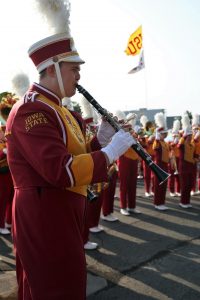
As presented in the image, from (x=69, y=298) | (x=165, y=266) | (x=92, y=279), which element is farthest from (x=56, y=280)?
(x=165, y=266)

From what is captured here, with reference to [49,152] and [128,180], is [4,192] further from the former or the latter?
[49,152]

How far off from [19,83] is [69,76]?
4.82 m

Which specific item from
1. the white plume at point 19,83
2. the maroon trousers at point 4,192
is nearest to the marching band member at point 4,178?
the maroon trousers at point 4,192

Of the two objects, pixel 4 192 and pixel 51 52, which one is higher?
pixel 51 52

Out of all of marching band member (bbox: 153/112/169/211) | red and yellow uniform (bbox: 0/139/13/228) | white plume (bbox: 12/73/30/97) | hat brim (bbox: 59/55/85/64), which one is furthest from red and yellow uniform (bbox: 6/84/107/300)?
marching band member (bbox: 153/112/169/211)

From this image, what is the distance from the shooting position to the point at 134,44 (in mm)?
14727

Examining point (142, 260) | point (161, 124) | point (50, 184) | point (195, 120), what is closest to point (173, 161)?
point (161, 124)

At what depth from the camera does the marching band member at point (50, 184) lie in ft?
6.66

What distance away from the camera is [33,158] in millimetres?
2035

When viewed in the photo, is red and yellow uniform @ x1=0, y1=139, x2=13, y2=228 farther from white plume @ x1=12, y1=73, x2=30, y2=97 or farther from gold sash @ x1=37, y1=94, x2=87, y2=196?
gold sash @ x1=37, y1=94, x2=87, y2=196

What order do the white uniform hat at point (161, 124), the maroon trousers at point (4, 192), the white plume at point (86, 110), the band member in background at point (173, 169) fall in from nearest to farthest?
1. the maroon trousers at point (4, 192)
2. the white plume at point (86, 110)
3. the white uniform hat at point (161, 124)
4. the band member in background at point (173, 169)

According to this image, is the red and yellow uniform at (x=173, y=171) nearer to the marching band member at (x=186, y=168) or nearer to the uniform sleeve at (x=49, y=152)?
the marching band member at (x=186, y=168)

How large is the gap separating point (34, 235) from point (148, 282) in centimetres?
267

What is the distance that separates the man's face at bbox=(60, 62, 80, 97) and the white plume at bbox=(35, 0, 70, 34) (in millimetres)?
739
